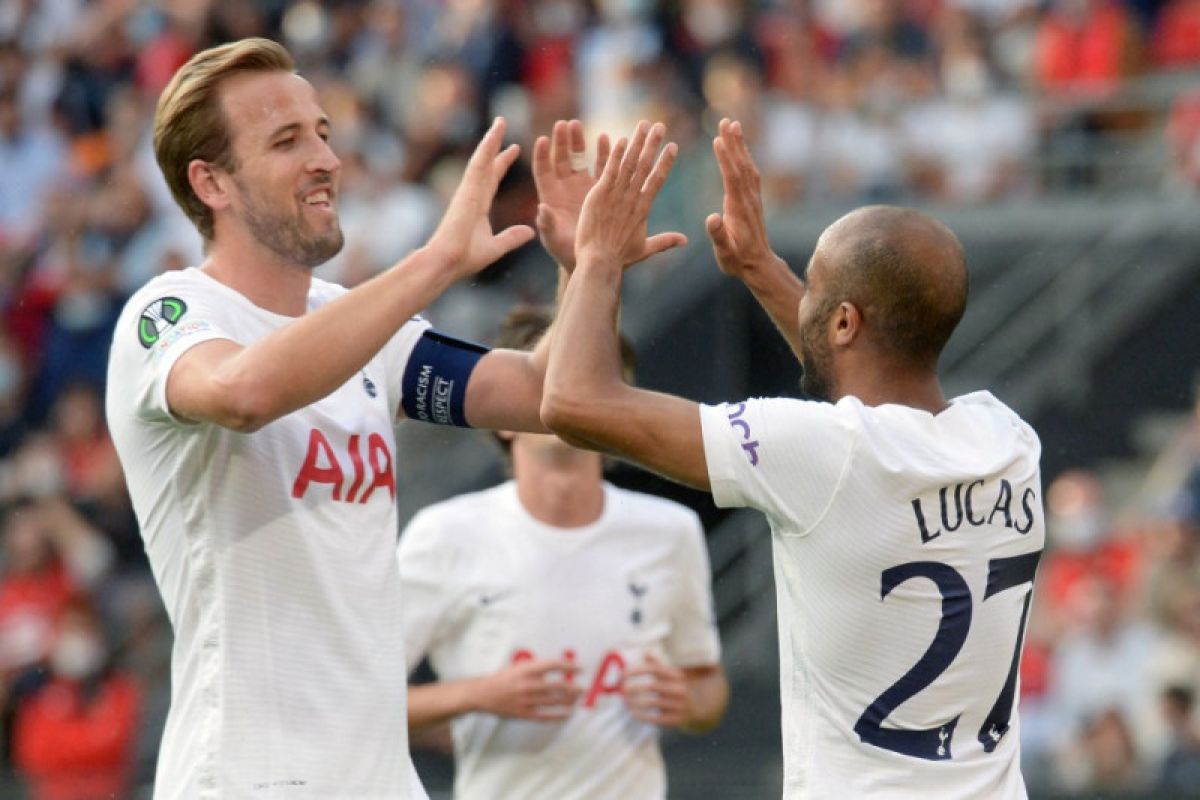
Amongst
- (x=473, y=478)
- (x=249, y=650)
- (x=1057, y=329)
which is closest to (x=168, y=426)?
(x=249, y=650)

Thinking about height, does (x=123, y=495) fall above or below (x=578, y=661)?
below

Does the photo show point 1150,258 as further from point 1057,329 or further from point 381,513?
point 381,513

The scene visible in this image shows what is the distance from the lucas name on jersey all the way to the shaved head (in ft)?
1.01

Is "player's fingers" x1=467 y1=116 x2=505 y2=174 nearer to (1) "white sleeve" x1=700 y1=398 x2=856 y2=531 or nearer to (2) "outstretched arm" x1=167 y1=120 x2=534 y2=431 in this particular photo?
(2) "outstretched arm" x1=167 y1=120 x2=534 y2=431

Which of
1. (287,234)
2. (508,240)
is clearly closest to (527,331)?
(287,234)

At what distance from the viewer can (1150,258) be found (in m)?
13.2

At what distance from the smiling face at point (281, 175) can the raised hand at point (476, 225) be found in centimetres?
47

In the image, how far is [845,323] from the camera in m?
4.48

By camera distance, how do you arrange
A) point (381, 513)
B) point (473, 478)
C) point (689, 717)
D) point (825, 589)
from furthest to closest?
point (473, 478), point (689, 717), point (381, 513), point (825, 589)

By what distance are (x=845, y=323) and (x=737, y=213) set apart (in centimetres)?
74

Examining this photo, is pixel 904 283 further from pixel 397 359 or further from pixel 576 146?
pixel 397 359

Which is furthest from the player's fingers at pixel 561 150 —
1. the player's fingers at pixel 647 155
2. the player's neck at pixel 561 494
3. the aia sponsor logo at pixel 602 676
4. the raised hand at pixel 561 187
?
the aia sponsor logo at pixel 602 676

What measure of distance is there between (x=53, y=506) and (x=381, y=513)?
26.7 ft

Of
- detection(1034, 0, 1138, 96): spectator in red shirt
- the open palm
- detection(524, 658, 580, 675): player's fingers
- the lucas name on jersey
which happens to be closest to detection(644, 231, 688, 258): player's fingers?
the open palm
